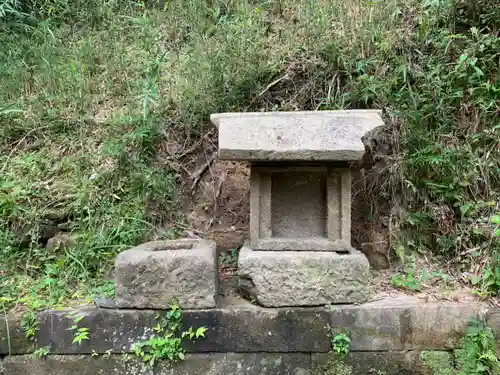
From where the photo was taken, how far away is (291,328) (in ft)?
8.19

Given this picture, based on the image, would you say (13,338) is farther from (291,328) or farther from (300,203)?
(300,203)

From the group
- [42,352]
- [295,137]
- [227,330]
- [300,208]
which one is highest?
[295,137]

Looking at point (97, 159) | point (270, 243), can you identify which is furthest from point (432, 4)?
point (97, 159)

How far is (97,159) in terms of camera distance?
3.67m

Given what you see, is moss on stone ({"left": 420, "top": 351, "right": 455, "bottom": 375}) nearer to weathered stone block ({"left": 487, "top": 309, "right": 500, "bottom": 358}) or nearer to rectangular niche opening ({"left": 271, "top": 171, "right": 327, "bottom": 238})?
weathered stone block ({"left": 487, "top": 309, "right": 500, "bottom": 358})

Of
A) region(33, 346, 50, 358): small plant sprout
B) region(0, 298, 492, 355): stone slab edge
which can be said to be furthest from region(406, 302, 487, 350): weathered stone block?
region(33, 346, 50, 358): small plant sprout

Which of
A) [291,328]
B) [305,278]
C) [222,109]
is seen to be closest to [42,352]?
[291,328]

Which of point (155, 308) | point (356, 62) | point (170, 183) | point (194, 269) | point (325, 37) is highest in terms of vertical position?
point (325, 37)

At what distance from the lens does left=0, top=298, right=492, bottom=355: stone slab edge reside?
8.14 ft

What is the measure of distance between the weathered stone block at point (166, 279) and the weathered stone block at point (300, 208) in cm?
38

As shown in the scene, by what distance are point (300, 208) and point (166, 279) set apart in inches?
39.4

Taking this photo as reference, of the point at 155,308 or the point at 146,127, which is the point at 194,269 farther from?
the point at 146,127

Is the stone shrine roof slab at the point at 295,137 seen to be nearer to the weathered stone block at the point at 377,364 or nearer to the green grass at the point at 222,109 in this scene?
the green grass at the point at 222,109

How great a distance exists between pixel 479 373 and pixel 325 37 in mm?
3006
